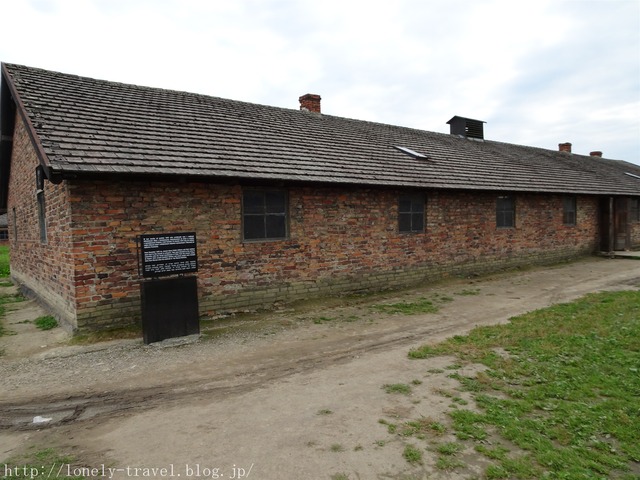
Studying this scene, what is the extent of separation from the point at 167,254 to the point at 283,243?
2881 millimetres

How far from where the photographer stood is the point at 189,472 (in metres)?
3.00

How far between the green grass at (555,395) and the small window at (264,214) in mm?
4379

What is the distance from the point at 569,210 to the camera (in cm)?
1648

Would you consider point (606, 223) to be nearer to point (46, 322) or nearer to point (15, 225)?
point (46, 322)

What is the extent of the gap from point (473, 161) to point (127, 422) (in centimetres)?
1459

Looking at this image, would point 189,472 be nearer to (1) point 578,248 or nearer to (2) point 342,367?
(2) point 342,367

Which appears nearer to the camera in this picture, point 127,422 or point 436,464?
point 436,464

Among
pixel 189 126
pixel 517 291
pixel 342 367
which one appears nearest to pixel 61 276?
pixel 189 126

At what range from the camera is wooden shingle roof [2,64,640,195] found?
7157 mm

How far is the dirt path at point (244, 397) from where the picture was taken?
10.3 feet

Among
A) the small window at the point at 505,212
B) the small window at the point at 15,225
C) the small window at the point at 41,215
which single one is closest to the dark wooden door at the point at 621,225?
the small window at the point at 505,212

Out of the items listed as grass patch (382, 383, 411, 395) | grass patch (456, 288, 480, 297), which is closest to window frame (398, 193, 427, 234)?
grass patch (456, 288, 480, 297)

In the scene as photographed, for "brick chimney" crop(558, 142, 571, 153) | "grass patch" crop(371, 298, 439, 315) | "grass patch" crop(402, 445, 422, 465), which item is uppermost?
"brick chimney" crop(558, 142, 571, 153)

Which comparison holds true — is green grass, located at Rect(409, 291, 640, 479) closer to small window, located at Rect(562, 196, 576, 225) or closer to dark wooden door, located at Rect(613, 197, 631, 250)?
small window, located at Rect(562, 196, 576, 225)
